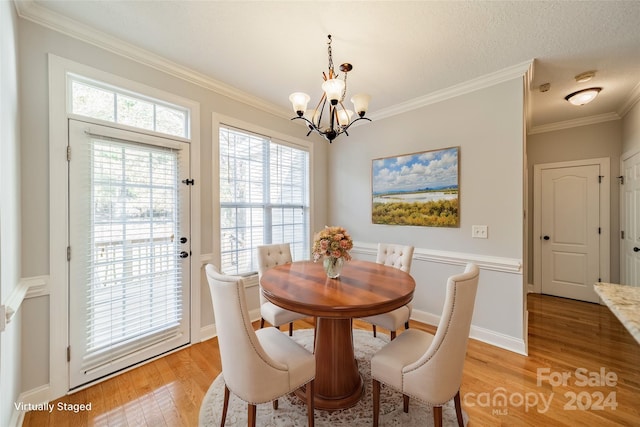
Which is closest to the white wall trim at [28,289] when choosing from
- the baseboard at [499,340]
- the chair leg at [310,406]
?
the chair leg at [310,406]

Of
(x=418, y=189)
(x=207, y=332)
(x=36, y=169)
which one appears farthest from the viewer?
(x=418, y=189)

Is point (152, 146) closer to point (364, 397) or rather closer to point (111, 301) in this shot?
point (111, 301)

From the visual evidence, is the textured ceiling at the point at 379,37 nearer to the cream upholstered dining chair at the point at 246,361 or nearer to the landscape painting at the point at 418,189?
Answer: the landscape painting at the point at 418,189

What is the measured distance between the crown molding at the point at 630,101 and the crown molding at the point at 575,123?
0.34 feet

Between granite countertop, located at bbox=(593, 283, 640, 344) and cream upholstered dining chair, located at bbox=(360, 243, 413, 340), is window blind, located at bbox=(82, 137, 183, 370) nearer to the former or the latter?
cream upholstered dining chair, located at bbox=(360, 243, 413, 340)

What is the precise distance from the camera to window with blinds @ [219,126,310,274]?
2848 millimetres

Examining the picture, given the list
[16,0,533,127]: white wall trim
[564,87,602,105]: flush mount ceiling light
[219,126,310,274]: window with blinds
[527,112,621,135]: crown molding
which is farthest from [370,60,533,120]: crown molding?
[527,112,621,135]: crown molding

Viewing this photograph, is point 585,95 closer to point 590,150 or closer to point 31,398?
point 590,150

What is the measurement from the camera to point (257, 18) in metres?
1.78

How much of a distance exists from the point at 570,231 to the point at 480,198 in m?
2.46

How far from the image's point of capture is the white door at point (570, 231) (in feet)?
12.1

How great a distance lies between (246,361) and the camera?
4.17ft

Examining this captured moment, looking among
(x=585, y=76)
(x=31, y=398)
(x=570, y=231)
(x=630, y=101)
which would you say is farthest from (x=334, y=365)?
(x=630, y=101)

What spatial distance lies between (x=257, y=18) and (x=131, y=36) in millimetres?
→ 1069
